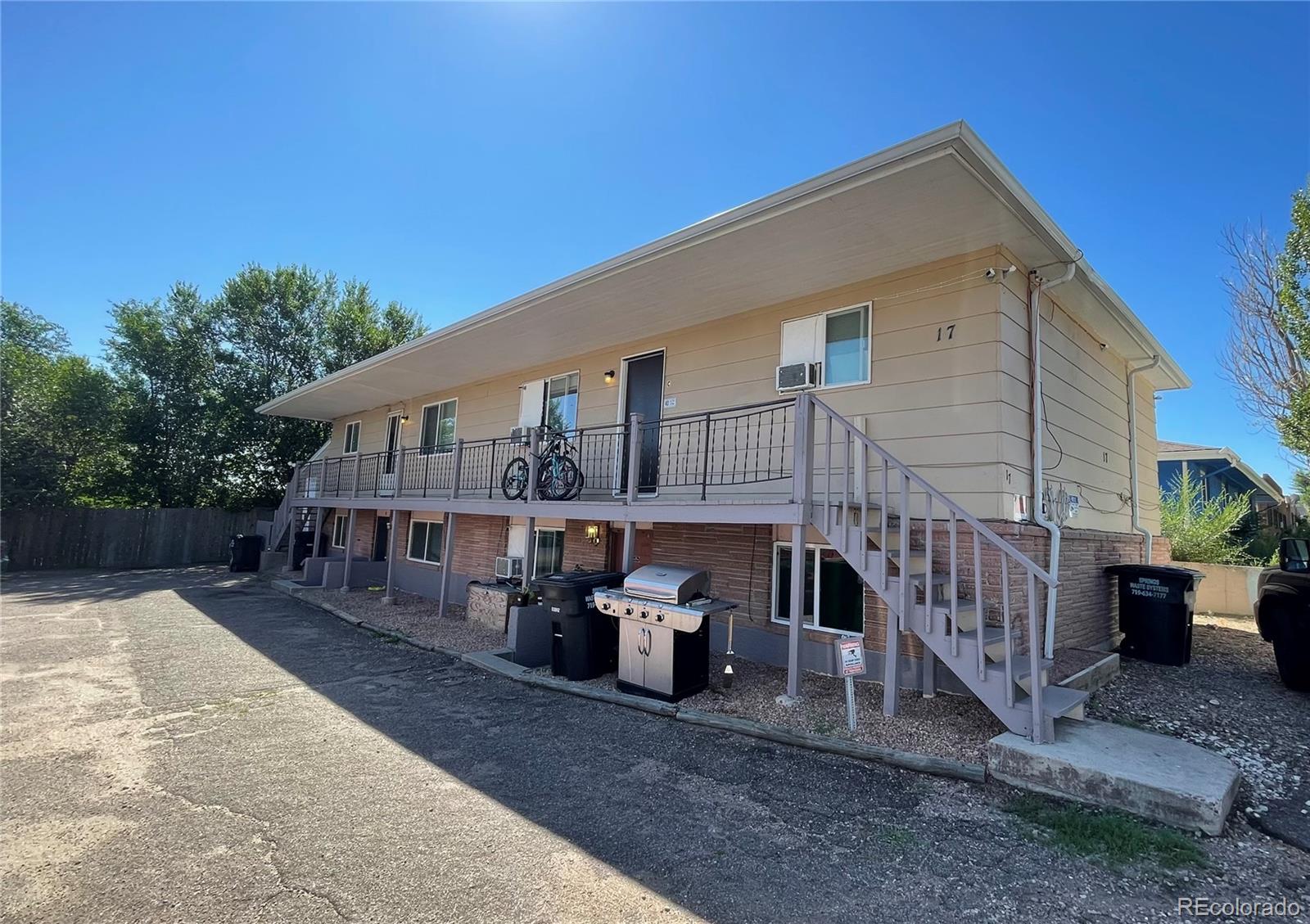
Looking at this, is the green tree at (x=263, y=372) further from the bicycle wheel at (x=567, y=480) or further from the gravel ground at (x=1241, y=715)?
the gravel ground at (x=1241, y=715)

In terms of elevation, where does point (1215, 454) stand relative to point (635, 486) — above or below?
above

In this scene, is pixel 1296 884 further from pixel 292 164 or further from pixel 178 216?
pixel 178 216

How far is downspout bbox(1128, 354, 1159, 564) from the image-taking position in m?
8.20

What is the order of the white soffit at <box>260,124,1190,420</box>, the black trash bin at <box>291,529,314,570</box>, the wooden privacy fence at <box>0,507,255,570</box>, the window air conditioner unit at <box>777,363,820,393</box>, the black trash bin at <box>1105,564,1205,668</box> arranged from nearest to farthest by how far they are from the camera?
1. the white soffit at <box>260,124,1190,420</box>
2. the black trash bin at <box>1105,564,1205,668</box>
3. the window air conditioner unit at <box>777,363,820,393</box>
4. the wooden privacy fence at <box>0,507,255,570</box>
5. the black trash bin at <box>291,529,314,570</box>

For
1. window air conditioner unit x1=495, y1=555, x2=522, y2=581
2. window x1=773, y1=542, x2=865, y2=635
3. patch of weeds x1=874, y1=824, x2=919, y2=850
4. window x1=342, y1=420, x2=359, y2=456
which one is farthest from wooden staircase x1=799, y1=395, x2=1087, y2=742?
window x1=342, y1=420, x2=359, y2=456

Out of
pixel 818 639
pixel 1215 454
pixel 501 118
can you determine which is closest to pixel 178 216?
pixel 501 118

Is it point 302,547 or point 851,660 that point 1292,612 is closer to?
point 851,660

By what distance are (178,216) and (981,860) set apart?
16485 millimetres

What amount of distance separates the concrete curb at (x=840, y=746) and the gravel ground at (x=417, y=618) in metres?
3.64

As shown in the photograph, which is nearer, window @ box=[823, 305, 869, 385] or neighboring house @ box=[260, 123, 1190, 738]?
neighboring house @ box=[260, 123, 1190, 738]

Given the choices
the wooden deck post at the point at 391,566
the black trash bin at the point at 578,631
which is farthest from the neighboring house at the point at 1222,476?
the wooden deck post at the point at 391,566

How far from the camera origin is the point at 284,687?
584 cm

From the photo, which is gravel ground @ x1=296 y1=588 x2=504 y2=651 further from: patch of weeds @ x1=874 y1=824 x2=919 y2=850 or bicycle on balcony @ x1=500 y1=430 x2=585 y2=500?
patch of weeds @ x1=874 y1=824 x2=919 y2=850

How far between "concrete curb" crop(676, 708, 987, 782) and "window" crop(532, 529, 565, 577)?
5291mm
